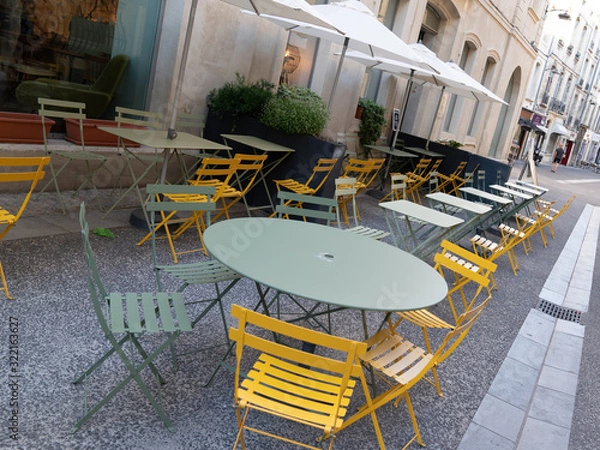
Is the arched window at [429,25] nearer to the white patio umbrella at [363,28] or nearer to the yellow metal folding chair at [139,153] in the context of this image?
the white patio umbrella at [363,28]

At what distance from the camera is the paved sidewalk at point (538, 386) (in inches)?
130

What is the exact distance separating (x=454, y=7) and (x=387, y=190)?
5997 millimetres

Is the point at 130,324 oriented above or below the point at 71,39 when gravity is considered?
below

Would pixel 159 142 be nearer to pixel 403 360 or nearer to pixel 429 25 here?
pixel 403 360

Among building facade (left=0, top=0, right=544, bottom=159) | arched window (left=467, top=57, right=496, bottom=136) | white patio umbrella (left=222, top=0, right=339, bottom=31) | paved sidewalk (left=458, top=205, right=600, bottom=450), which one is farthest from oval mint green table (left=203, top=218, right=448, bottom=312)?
arched window (left=467, top=57, right=496, bottom=136)

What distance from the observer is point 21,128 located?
225 inches

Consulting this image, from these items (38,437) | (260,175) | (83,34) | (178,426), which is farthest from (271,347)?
(83,34)

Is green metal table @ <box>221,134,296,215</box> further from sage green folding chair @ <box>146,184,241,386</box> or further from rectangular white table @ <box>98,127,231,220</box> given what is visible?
sage green folding chair @ <box>146,184,241,386</box>

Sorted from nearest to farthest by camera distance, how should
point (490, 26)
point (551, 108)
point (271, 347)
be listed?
point (271, 347) < point (490, 26) < point (551, 108)

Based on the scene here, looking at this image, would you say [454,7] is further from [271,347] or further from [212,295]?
[271,347]

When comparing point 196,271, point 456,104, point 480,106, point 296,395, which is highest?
point 480,106

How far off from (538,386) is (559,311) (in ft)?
7.43

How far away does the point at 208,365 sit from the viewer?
10.8 ft

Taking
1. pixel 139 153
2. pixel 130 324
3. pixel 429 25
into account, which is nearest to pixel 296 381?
pixel 130 324
